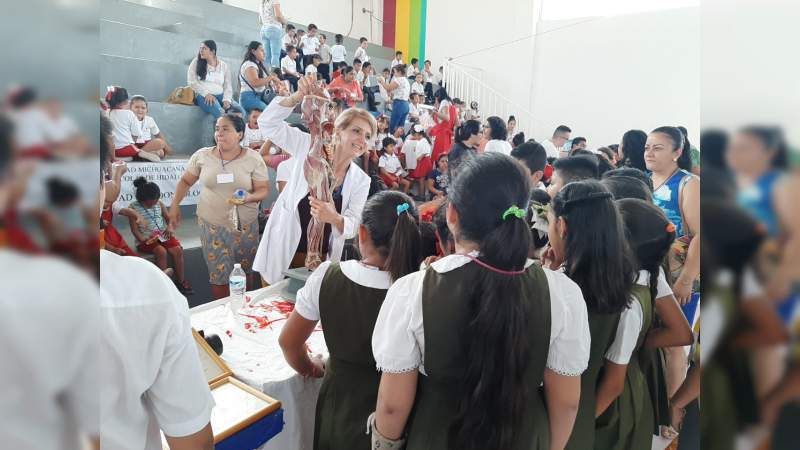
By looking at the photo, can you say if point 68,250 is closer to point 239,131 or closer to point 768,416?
point 768,416

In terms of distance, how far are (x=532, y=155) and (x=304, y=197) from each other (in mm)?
1298

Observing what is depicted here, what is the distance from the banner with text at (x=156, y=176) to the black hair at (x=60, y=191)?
3279 mm

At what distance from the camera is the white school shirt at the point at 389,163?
232 inches

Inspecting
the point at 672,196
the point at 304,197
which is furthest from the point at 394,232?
the point at 672,196

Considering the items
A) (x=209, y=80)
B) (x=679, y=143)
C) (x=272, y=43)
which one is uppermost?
(x=272, y=43)

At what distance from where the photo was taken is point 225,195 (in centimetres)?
272

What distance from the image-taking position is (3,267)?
0.48 ft

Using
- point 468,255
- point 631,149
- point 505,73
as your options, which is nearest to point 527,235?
point 468,255

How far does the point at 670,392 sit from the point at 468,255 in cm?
125

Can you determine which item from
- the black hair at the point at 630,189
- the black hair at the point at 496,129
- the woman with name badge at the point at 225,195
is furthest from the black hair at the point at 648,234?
the black hair at the point at 496,129

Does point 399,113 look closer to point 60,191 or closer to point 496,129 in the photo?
point 496,129

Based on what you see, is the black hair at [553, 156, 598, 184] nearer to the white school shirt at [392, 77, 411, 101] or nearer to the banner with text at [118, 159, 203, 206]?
the banner with text at [118, 159, 203, 206]

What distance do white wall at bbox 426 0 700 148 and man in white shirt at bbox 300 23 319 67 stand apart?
3.96 m

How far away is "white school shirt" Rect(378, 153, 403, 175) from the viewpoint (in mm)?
5902
